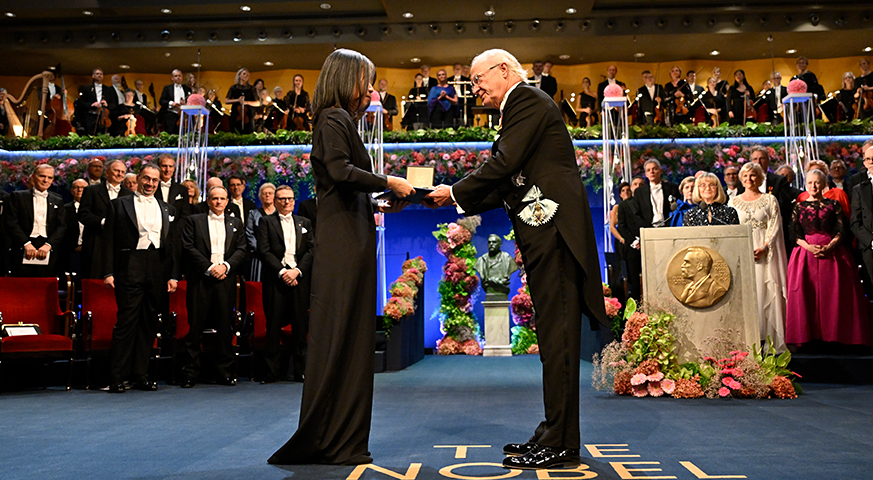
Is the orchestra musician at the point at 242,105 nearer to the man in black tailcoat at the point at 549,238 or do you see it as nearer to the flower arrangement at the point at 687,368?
the flower arrangement at the point at 687,368

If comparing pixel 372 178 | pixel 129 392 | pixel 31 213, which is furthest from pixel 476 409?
pixel 31 213

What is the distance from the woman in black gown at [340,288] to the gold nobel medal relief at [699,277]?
2858mm

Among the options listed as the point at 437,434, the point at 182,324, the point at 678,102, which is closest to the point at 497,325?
the point at 182,324

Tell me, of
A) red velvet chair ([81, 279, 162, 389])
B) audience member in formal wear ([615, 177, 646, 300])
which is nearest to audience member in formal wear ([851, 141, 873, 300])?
audience member in formal wear ([615, 177, 646, 300])

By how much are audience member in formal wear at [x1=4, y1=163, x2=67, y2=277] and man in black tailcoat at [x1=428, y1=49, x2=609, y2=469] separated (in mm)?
5239

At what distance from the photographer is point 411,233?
12758 mm

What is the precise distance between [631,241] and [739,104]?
20.8 ft

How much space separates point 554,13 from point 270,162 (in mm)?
6162

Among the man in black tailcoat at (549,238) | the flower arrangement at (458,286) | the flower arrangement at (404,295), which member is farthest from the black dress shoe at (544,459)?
the flower arrangement at (458,286)

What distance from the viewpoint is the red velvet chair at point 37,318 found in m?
5.39

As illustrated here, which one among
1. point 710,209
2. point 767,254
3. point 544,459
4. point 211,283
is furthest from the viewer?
point 211,283

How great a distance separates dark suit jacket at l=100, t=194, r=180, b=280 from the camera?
5.55 m

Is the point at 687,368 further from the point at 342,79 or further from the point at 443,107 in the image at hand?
the point at 443,107

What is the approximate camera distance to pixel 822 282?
19.6 feet
